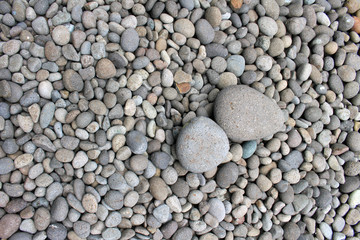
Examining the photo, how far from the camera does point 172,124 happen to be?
1646 millimetres

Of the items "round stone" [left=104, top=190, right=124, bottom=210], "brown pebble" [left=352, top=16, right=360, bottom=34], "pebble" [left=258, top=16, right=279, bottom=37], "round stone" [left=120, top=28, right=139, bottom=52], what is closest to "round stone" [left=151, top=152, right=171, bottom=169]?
"round stone" [left=104, top=190, right=124, bottom=210]

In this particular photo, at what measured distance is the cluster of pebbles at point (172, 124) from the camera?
1.50m

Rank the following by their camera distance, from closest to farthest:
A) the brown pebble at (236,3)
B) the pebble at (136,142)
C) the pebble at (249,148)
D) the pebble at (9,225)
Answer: the pebble at (9,225)
the pebble at (136,142)
the pebble at (249,148)
the brown pebble at (236,3)

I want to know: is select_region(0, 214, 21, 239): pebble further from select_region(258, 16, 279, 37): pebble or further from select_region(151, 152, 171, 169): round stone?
select_region(258, 16, 279, 37): pebble

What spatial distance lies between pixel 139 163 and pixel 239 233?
67 cm

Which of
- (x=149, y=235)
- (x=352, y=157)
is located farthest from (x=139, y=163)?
(x=352, y=157)

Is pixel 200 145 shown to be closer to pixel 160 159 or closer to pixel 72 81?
pixel 160 159

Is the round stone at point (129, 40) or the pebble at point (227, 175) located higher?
the round stone at point (129, 40)

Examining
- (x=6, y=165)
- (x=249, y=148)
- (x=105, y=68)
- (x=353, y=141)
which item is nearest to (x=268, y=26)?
(x=249, y=148)

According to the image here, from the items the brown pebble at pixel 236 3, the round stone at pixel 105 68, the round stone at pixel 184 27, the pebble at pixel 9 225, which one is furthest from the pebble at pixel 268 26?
the pebble at pixel 9 225

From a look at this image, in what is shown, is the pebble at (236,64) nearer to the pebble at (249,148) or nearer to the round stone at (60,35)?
the pebble at (249,148)

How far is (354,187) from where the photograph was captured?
181 centimetres

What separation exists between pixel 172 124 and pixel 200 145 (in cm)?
21

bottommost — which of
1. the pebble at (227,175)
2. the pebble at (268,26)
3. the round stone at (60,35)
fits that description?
the pebble at (227,175)
